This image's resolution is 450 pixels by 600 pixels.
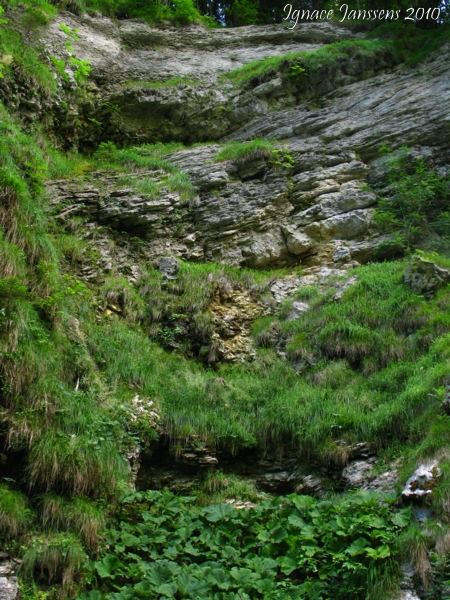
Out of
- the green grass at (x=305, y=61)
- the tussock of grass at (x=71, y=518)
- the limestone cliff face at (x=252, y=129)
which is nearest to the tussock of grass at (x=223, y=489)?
the tussock of grass at (x=71, y=518)

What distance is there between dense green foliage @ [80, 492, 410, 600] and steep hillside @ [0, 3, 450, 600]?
25mm

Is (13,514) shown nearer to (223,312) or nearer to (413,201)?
(223,312)

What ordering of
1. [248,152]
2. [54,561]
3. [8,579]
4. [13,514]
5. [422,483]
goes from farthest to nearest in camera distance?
[248,152] < [422,483] < [13,514] < [54,561] < [8,579]

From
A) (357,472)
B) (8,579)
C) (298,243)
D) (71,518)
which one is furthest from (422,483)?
(298,243)

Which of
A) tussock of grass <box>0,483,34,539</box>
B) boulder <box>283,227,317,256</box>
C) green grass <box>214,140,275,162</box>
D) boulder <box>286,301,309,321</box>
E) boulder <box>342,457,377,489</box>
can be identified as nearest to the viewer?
tussock of grass <box>0,483,34,539</box>

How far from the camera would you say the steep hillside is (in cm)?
539

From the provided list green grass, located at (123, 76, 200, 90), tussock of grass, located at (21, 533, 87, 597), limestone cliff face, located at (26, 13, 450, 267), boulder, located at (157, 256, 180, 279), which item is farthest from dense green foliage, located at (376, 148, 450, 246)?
tussock of grass, located at (21, 533, 87, 597)

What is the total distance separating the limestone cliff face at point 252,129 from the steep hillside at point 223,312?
63 millimetres

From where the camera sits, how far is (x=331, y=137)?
13.9 metres

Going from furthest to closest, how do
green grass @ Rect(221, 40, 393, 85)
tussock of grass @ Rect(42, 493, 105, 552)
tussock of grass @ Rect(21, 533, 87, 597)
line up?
1. green grass @ Rect(221, 40, 393, 85)
2. tussock of grass @ Rect(42, 493, 105, 552)
3. tussock of grass @ Rect(21, 533, 87, 597)

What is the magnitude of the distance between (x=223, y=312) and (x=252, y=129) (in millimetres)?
6611

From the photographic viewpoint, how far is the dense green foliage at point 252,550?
4.96 m

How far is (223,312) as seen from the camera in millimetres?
10430

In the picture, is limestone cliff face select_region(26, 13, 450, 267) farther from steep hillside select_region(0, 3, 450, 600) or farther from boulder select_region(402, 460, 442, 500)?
boulder select_region(402, 460, 442, 500)
